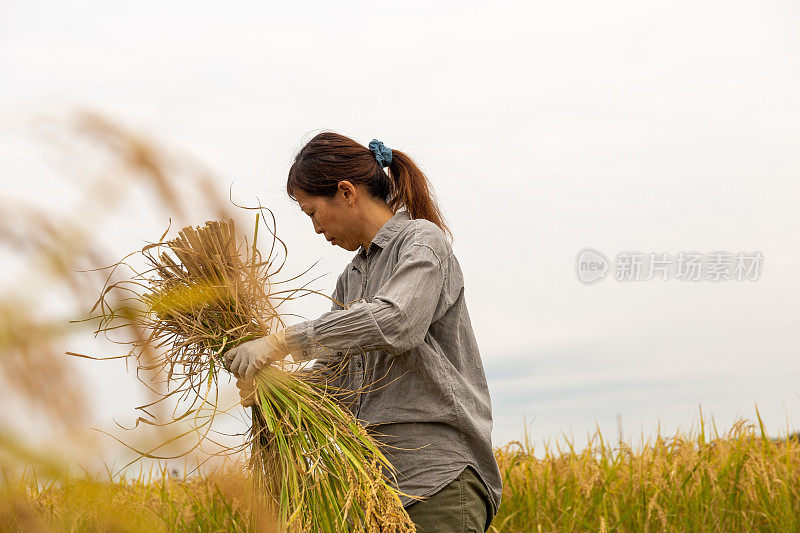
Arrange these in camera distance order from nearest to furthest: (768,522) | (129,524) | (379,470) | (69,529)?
(129,524) → (69,529) → (379,470) → (768,522)

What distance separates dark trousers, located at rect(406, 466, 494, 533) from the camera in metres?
1.82

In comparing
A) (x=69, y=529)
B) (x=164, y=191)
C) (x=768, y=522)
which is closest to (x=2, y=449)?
(x=164, y=191)

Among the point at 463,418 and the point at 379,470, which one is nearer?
the point at 379,470

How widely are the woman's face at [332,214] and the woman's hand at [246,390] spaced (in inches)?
19.4

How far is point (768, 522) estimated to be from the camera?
342 centimetres

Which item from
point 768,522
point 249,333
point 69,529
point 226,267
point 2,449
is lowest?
point 768,522

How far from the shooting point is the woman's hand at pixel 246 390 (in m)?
1.80

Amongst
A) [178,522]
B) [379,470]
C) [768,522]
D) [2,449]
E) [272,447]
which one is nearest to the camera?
[2,449]

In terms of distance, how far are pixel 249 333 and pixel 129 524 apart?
41.1 inches

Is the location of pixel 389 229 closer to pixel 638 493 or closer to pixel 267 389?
pixel 267 389

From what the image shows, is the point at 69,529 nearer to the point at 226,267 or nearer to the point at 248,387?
the point at 248,387

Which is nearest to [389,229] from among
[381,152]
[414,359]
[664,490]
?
[381,152]

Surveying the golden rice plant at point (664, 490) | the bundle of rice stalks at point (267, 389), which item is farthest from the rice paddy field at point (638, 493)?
the bundle of rice stalks at point (267, 389)

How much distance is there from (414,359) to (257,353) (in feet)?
1.27
